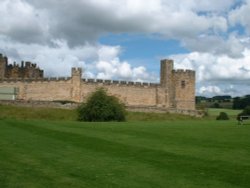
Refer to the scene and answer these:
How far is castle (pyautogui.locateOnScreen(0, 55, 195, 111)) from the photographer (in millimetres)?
60406

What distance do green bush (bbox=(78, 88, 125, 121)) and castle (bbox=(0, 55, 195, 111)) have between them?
1625 centimetres

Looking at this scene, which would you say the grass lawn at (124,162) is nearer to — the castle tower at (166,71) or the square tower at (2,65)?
the castle tower at (166,71)

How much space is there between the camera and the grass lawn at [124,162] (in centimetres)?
953

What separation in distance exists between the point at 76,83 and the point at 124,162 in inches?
1912

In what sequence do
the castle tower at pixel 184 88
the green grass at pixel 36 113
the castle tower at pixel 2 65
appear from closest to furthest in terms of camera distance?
1. the green grass at pixel 36 113
2. the castle tower at pixel 184 88
3. the castle tower at pixel 2 65

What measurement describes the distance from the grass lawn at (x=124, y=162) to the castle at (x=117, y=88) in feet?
138

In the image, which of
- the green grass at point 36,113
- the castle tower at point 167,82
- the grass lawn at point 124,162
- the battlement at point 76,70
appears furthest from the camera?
the castle tower at point 167,82

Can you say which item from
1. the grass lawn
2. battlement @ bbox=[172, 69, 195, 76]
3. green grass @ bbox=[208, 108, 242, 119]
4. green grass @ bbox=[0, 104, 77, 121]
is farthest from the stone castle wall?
the grass lawn

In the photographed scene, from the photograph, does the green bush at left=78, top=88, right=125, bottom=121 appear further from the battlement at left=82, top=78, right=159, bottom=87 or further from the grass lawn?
the grass lawn

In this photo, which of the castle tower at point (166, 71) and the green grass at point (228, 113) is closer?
the green grass at point (228, 113)

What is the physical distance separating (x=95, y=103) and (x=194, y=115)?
75.1 ft

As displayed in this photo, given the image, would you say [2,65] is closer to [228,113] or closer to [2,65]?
[2,65]

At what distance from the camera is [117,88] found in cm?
6344

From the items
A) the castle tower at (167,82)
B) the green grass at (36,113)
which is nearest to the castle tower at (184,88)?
the castle tower at (167,82)
